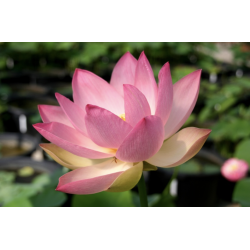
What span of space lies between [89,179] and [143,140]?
0.18 ft

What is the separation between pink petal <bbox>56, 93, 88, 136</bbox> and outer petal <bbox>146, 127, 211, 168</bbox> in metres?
0.07

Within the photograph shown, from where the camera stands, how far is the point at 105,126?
28 centimetres

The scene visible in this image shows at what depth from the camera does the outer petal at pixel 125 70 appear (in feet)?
1.14

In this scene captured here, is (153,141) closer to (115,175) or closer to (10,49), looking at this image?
(115,175)

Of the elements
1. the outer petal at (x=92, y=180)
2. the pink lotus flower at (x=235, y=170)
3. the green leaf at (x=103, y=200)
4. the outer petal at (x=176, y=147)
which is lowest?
the pink lotus flower at (x=235, y=170)

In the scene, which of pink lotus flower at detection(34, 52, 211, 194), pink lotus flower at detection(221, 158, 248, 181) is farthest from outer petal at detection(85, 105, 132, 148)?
pink lotus flower at detection(221, 158, 248, 181)

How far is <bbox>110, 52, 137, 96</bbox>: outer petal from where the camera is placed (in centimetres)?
35

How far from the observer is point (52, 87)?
2.52 meters

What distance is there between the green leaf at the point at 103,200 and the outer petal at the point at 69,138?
A: 17 cm

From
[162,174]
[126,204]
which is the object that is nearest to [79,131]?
[126,204]

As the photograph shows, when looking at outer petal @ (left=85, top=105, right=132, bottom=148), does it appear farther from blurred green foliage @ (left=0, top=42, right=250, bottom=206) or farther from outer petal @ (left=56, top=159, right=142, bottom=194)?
blurred green foliage @ (left=0, top=42, right=250, bottom=206)

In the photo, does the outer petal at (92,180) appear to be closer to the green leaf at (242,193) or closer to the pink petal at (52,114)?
the pink petal at (52,114)

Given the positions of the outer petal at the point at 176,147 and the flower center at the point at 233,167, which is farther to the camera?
the flower center at the point at 233,167

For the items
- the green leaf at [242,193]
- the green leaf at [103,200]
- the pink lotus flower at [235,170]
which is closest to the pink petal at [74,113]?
the green leaf at [103,200]
